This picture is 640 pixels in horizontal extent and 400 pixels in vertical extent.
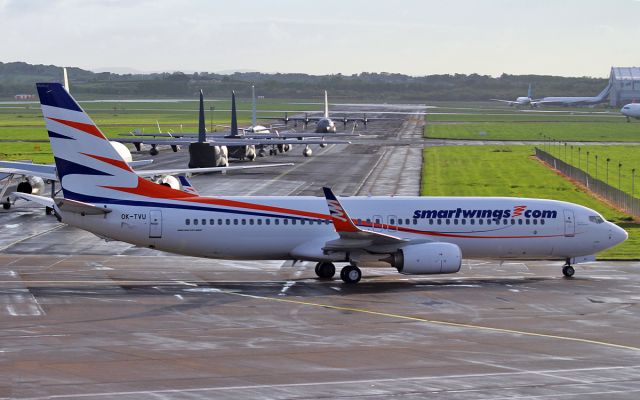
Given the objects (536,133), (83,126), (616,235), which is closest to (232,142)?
(616,235)

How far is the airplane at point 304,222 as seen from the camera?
43688 millimetres

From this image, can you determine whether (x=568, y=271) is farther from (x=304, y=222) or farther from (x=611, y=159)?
(x=611, y=159)

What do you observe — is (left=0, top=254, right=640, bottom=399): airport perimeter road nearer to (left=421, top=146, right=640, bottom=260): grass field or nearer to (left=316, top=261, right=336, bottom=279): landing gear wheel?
(left=316, top=261, right=336, bottom=279): landing gear wheel

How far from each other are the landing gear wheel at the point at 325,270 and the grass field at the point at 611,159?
144 feet

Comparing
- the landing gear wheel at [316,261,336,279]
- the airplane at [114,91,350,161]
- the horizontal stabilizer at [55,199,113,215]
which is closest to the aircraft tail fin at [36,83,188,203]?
the horizontal stabilizer at [55,199,113,215]

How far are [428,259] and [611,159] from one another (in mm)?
81802

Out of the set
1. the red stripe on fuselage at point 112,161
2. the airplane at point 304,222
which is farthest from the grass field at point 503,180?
the red stripe on fuselage at point 112,161

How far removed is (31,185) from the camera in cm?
7650

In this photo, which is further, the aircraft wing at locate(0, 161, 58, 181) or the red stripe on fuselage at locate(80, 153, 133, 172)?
the aircraft wing at locate(0, 161, 58, 181)

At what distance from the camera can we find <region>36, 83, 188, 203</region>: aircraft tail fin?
43219mm

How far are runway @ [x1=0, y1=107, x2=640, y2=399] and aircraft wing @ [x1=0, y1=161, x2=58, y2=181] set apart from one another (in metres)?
15.0

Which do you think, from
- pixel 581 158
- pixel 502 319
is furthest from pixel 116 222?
pixel 581 158

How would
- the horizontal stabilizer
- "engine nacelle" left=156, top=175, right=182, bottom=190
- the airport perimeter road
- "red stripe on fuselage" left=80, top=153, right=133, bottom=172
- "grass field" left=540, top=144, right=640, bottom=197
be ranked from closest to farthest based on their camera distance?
1. the airport perimeter road
2. the horizontal stabilizer
3. "red stripe on fuselage" left=80, top=153, right=133, bottom=172
4. "engine nacelle" left=156, top=175, right=182, bottom=190
5. "grass field" left=540, top=144, right=640, bottom=197

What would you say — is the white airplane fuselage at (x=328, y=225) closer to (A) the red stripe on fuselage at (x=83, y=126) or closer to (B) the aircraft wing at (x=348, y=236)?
(B) the aircraft wing at (x=348, y=236)
